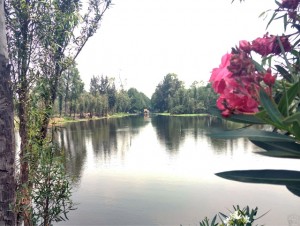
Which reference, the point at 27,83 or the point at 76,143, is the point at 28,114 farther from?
the point at 76,143

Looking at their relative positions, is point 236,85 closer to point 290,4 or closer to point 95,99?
point 290,4

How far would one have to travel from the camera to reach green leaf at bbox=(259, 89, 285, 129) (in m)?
0.40

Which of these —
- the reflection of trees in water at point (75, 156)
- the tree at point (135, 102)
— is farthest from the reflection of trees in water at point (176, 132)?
the tree at point (135, 102)

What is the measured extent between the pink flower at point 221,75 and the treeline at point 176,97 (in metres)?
50.0

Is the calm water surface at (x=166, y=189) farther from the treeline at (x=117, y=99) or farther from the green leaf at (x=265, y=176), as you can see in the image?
the treeline at (x=117, y=99)

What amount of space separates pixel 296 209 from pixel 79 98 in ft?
138

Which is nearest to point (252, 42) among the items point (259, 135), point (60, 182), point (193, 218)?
point (259, 135)

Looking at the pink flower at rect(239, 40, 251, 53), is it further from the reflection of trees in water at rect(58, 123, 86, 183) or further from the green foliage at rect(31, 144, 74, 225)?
the reflection of trees in water at rect(58, 123, 86, 183)

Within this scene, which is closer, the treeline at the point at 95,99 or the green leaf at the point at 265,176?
the green leaf at the point at 265,176

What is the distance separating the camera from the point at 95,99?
5109cm

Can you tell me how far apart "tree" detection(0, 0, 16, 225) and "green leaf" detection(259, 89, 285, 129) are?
2.13 metres

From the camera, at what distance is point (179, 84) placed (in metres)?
70.9

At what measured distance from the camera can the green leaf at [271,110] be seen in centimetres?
40

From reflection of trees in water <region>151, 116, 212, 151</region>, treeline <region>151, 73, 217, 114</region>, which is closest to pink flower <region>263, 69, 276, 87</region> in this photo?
reflection of trees in water <region>151, 116, 212, 151</region>
